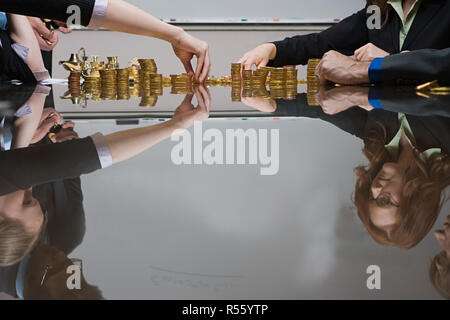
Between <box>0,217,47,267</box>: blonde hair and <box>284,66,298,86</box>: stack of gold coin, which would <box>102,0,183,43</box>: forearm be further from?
<box>0,217,47,267</box>: blonde hair

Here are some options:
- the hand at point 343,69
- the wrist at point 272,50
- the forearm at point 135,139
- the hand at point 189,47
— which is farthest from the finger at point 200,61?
the forearm at point 135,139

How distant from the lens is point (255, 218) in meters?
0.29

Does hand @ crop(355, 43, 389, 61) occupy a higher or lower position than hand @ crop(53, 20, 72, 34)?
lower

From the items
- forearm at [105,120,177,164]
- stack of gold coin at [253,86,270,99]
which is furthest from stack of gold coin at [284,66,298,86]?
forearm at [105,120,177,164]

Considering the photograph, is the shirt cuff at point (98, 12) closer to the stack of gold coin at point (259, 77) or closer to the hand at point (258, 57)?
the stack of gold coin at point (259, 77)

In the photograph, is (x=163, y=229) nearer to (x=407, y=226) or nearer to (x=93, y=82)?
(x=407, y=226)

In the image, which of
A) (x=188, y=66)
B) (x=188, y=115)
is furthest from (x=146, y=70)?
(x=188, y=115)

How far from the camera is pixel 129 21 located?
1.25m

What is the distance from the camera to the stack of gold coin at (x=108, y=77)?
1.71m

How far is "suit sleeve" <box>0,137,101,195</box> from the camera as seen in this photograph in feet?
1.23

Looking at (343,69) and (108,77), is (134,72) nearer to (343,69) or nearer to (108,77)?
(108,77)

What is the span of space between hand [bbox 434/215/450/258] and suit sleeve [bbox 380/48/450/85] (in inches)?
44.7

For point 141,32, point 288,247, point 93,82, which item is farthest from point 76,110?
point 93,82

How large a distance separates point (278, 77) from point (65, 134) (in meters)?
1.26
